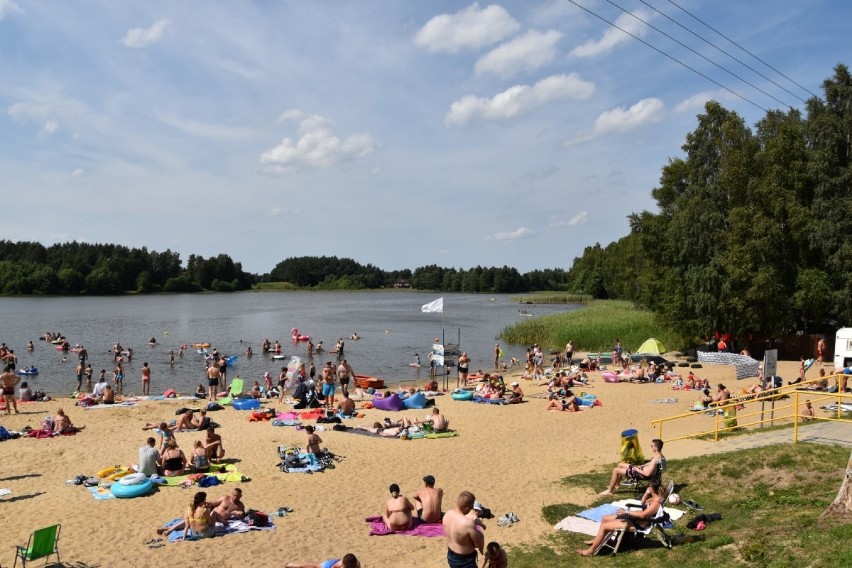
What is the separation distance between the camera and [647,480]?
10.8 m

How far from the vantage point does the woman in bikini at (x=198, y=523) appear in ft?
32.0

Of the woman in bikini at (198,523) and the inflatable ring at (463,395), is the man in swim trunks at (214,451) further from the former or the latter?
the inflatable ring at (463,395)

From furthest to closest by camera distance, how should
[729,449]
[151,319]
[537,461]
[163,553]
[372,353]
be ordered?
1. [151,319]
2. [372,353]
3. [537,461]
4. [729,449]
5. [163,553]

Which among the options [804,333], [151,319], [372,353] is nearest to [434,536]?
[804,333]

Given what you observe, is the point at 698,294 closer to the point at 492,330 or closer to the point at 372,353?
the point at 372,353

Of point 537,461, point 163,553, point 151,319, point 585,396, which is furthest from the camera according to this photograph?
point 151,319

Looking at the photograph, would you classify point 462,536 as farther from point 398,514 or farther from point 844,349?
point 844,349

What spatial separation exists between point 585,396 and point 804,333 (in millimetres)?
15197

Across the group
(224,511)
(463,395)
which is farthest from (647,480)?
(463,395)

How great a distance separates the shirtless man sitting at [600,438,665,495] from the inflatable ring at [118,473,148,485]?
8.76 metres

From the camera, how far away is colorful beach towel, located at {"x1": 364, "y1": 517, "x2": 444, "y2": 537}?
9.74 m

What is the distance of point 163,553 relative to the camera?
923cm

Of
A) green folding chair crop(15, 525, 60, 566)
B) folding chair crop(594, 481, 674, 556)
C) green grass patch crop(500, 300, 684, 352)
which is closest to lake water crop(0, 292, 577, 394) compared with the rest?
green grass patch crop(500, 300, 684, 352)

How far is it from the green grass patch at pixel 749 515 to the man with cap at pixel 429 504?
1832 millimetres
